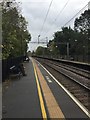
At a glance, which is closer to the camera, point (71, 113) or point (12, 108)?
point (71, 113)

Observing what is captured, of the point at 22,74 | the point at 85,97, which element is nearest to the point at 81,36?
the point at 22,74

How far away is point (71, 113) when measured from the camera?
10938mm

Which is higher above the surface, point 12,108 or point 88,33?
point 88,33

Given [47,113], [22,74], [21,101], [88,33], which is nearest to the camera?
[47,113]

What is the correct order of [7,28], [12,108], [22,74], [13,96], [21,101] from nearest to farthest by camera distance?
[12,108]
[21,101]
[13,96]
[7,28]
[22,74]

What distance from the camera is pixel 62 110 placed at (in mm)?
11516

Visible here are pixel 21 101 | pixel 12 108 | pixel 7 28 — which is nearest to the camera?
pixel 12 108

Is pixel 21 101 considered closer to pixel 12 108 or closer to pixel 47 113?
pixel 12 108

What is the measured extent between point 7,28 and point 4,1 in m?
3.07

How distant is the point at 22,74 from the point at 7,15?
614 cm

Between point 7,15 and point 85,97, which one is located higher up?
point 7,15

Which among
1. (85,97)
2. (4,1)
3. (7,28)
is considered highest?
(4,1)

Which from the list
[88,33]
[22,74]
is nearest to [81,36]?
[88,33]

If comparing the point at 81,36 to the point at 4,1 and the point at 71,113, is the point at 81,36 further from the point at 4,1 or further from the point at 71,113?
the point at 71,113
